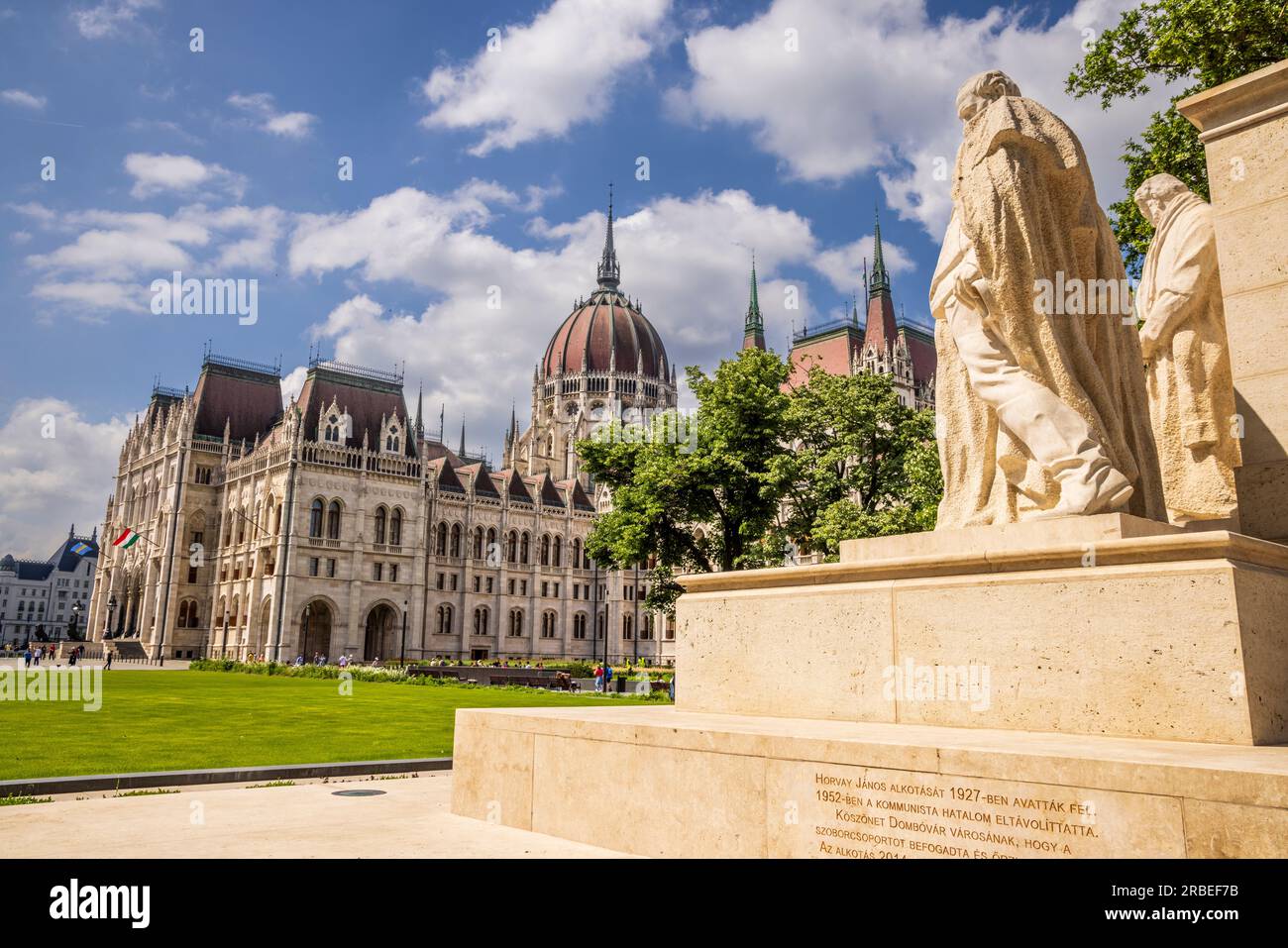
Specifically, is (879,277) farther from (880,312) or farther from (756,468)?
(756,468)

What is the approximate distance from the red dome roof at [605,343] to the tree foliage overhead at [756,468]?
8087 cm

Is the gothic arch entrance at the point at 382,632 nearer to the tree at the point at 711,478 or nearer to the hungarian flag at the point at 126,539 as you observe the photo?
the hungarian flag at the point at 126,539

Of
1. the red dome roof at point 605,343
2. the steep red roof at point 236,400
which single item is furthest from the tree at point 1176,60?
the red dome roof at point 605,343

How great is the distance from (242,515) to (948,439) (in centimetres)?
7276

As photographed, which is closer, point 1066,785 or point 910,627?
point 1066,785

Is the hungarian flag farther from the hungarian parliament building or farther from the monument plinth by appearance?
the monument plinth

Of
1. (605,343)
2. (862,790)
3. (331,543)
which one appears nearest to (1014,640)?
(862,790)

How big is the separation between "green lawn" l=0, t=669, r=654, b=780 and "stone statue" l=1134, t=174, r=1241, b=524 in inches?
385

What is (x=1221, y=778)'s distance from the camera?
131 inches

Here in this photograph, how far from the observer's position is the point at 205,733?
1500 cm

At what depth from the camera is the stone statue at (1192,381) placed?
683cm
